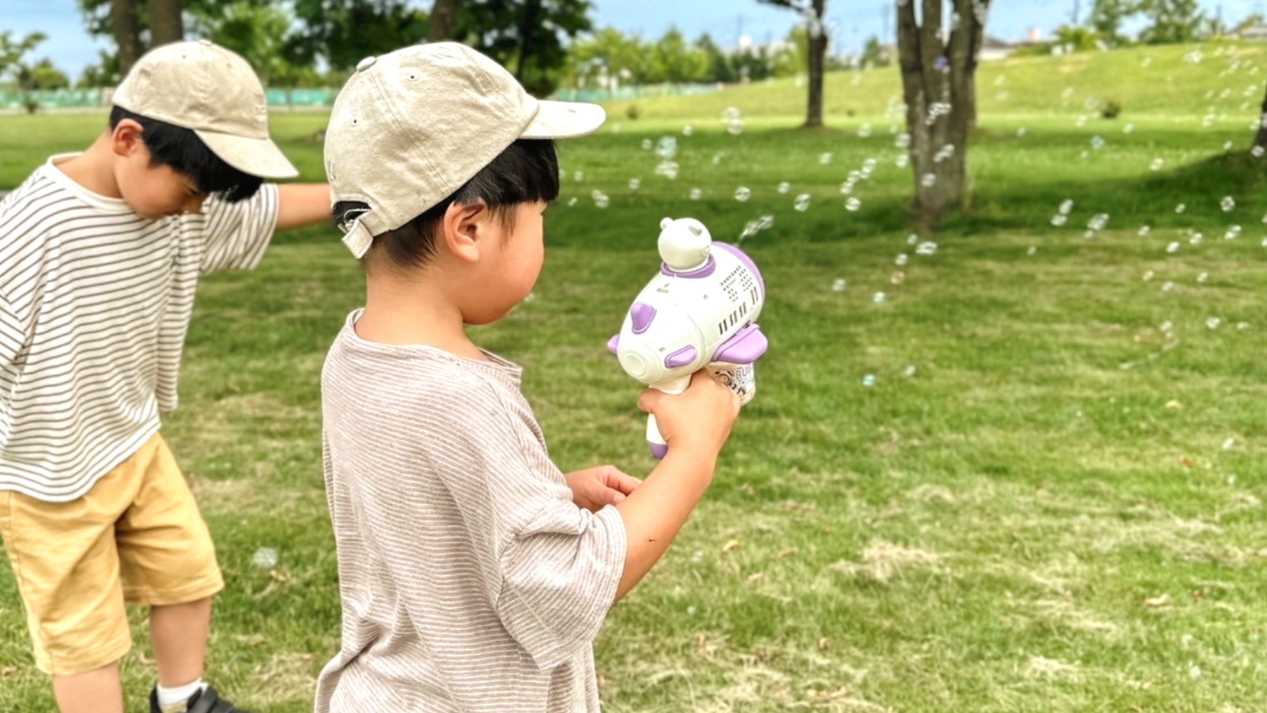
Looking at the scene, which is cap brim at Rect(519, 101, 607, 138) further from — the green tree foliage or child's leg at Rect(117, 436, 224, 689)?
the green tree foliage

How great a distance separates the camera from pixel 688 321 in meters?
1.63

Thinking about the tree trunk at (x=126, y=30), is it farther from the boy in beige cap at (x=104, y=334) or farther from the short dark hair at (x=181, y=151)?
the short dark hair at (x=181, y=151)

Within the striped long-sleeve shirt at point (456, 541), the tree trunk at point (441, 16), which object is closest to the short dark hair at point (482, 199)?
the striped long-sleeve shirt at point (456, 541)

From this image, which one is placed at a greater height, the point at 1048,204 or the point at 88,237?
the point at 88,237

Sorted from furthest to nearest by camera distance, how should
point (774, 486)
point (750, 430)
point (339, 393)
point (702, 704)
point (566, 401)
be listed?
point (566, 401) → point (750, 430) → point (774, 486) → point (702, 704) → point (339, 393)

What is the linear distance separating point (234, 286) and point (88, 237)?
715cm

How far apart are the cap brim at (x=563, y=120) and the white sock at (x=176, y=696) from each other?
2080 mm

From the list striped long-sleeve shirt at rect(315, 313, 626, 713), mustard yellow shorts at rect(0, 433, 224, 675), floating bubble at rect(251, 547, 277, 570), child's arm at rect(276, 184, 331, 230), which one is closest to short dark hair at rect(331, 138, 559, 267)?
striped long-sleeve shirt at rect(315, 313, 626, 713)

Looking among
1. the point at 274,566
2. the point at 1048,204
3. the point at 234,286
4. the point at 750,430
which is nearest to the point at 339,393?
the point at 274,566

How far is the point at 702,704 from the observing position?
3186 mm

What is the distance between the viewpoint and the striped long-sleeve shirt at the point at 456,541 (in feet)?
4.76

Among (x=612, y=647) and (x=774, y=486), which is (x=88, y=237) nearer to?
(x=612, y=647)

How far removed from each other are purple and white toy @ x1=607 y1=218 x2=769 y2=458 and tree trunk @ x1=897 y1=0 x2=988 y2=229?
8.47 metres

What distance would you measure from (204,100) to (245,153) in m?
0.14
